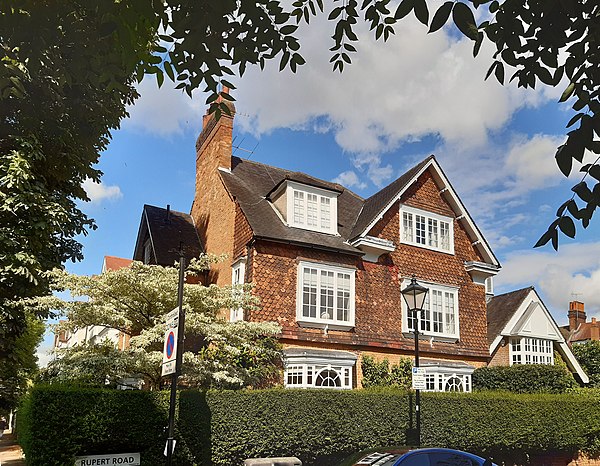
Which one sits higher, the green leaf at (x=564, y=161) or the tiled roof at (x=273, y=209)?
the tiled roof at (x=273, y=209)

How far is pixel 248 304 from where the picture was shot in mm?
18188

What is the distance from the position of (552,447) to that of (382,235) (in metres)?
9.74

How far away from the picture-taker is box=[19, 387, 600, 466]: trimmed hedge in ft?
42.4

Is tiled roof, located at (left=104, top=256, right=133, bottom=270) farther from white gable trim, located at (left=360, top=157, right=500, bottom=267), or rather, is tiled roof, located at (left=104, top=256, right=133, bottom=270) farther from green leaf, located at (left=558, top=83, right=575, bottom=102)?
green leaf, located at (left=558, top=83, right=575, bottom=102)

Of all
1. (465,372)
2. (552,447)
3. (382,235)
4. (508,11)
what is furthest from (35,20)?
(465,372)

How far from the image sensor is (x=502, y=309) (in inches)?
1099

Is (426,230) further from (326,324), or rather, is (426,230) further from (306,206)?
(326,324)

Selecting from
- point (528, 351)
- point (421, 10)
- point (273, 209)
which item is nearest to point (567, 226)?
point (421, 10)

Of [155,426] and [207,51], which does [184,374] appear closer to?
[155,426]

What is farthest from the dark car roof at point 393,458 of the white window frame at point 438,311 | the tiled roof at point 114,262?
the tiled roof at point 114,262

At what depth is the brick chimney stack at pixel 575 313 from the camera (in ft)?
174

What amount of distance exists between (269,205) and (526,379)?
1258cm

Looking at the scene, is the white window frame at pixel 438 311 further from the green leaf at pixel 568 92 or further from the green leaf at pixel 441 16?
the green leaf at pixel 441 16

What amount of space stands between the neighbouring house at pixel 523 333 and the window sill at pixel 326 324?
26.8 feet
